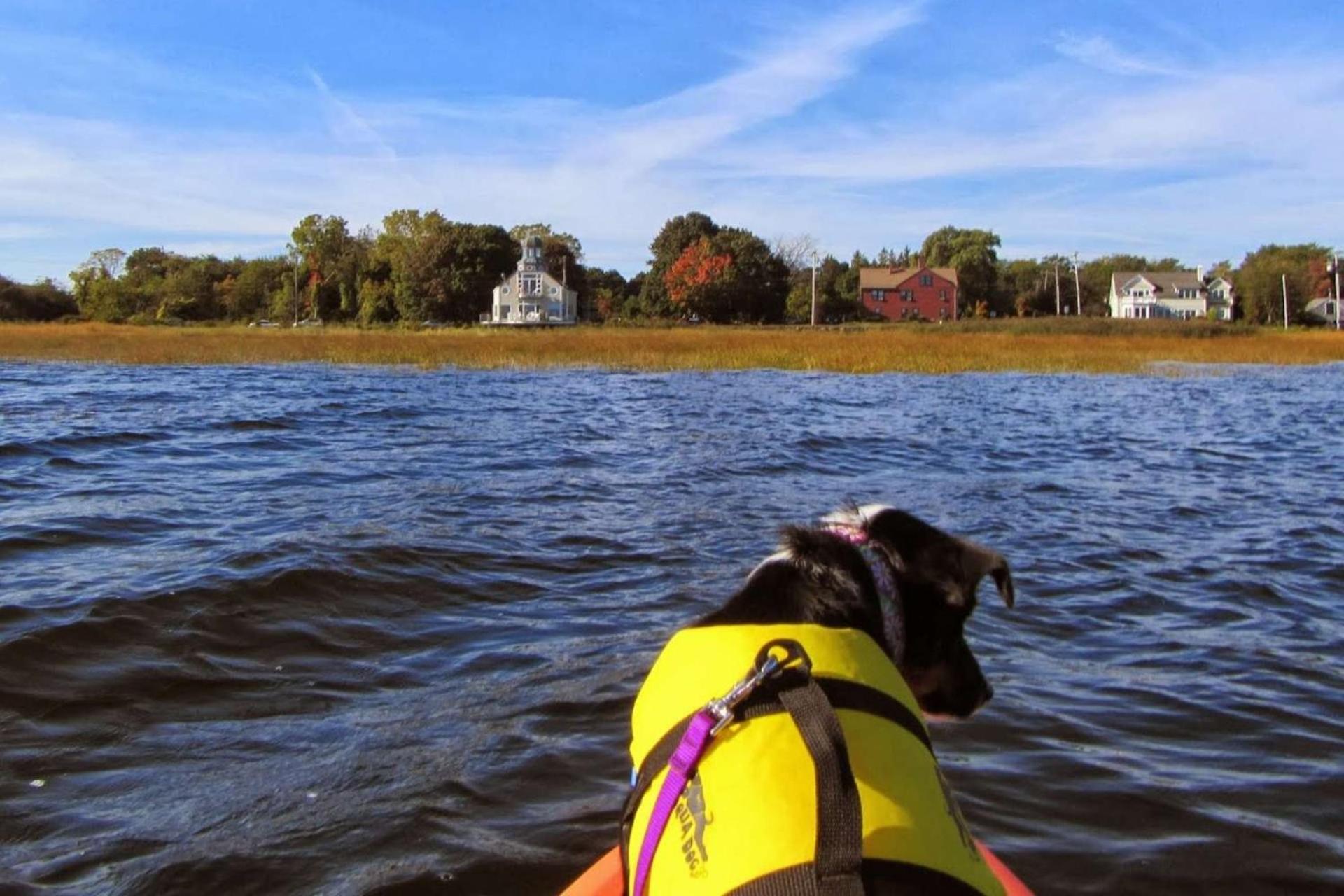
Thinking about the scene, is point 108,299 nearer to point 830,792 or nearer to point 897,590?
point 897,590

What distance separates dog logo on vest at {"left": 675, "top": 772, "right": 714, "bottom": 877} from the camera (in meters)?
1.94

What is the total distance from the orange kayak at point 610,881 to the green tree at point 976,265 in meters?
123

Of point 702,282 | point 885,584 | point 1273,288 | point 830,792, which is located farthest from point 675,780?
point 1273,288

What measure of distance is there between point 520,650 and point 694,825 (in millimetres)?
4051

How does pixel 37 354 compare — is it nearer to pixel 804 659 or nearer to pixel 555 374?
pixel 555 374

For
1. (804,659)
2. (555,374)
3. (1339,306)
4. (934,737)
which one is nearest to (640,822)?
(804,659)

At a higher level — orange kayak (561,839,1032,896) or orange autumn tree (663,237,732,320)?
orange autumn tree (663,237,732,320)

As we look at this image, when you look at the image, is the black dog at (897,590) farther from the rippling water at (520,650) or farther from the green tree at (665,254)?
the green tree at (665,254)

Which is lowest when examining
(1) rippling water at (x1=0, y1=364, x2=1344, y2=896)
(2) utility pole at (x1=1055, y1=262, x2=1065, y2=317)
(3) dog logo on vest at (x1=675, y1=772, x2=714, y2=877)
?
(1) rippling water at (x1=0, y1=364, x2=1344, y2=896)

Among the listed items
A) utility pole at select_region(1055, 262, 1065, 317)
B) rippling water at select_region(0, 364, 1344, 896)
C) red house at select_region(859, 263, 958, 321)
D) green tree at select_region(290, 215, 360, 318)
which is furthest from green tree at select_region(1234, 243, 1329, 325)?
rippling water at select_region(0, 364, 1344, 896)

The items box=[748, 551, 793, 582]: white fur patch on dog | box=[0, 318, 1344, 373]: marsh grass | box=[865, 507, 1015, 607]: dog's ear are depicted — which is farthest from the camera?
box=[0, 318, 1344, 373]: marsh grass

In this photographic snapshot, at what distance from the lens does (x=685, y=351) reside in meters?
39.8

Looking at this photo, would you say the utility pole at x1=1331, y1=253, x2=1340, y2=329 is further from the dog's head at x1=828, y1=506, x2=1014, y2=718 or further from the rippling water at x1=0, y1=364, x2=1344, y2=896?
the dog's head at x1=828, y1=506, x2=1014, y2=718

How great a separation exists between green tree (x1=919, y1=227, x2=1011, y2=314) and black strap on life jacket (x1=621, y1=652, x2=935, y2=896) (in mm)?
124064
